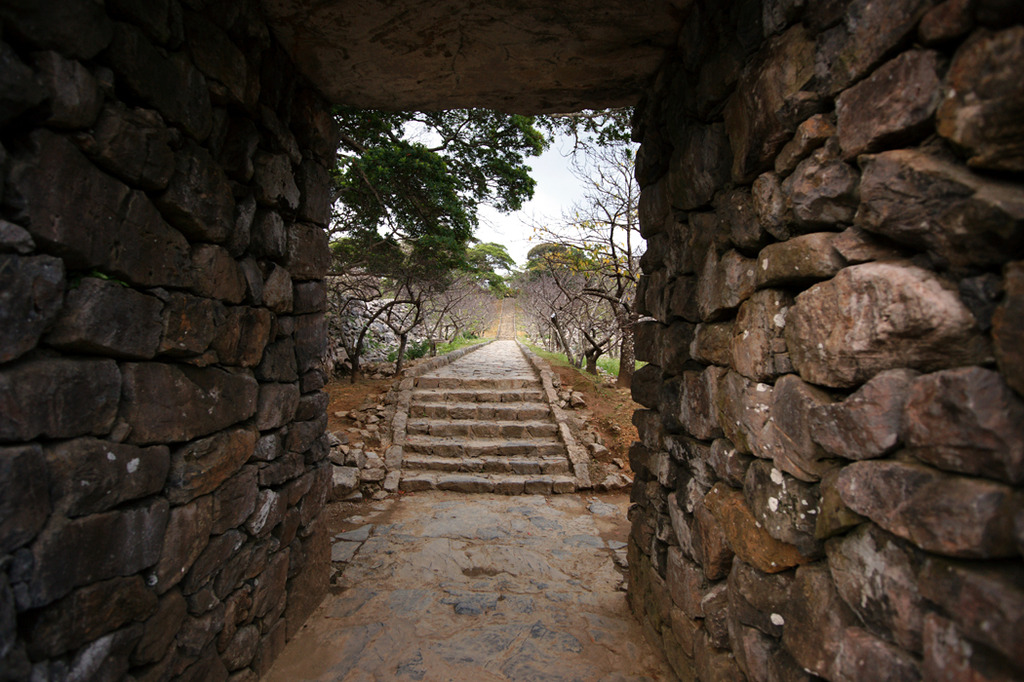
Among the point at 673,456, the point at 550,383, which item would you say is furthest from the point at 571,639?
the point at 550,383

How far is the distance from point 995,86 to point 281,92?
9.17 feet

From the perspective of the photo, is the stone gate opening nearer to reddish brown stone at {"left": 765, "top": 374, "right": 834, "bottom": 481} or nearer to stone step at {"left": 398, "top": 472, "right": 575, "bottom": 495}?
reddish brown stone at {"left": 765, "top": 374, "right": 834, "bottom": 481}

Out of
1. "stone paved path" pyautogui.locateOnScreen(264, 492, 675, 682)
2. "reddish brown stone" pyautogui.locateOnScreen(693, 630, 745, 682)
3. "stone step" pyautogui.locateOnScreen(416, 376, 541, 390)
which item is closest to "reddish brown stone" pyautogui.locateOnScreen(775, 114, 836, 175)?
"reddish brown stone" pyautogui.locateOnScreen(693, 630, 745, 682)

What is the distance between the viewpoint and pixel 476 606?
3162 mm

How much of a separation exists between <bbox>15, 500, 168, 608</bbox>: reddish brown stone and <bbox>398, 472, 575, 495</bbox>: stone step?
3.93m

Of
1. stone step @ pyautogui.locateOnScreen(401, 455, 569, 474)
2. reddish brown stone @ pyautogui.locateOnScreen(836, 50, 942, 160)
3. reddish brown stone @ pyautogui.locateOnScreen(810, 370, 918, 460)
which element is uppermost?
reddish brown stone @ pyautogui.locateOnScreen(836, 50, 942, 160)

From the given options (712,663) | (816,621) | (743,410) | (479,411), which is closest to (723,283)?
(743,410)

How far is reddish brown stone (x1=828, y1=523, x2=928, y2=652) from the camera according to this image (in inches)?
42.8

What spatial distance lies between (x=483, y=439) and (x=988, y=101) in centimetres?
604

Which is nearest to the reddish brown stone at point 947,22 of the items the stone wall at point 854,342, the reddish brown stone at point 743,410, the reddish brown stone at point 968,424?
the stone wall at point 854,342

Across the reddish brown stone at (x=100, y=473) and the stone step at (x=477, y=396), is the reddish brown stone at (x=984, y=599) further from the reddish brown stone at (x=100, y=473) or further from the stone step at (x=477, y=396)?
the stone step at (x=477, y=396)

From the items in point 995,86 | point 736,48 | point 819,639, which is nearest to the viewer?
point 995,86

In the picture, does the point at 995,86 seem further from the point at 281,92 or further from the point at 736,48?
the point at 281,92

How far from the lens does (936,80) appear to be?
1.04 metres
